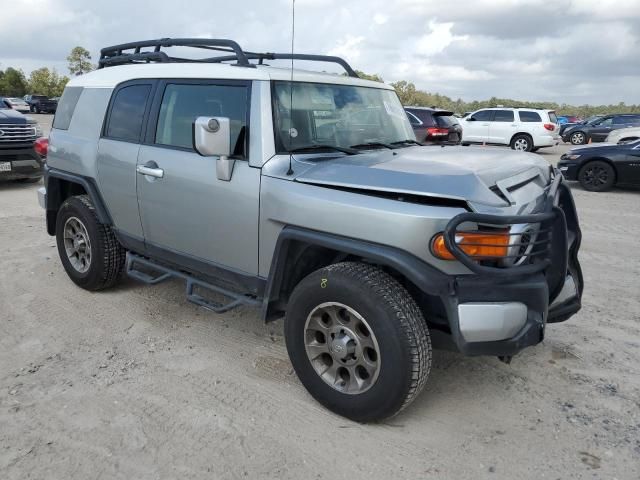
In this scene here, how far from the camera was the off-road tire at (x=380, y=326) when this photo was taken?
2.70 metres

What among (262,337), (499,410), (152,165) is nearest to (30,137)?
(152,165)

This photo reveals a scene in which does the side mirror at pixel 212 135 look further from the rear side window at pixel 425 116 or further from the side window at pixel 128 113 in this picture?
the rear side window at pixel 425 116

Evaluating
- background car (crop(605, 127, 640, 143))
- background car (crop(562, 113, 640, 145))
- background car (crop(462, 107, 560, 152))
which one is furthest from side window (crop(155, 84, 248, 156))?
background car (crop(562, 113, 640, 145))

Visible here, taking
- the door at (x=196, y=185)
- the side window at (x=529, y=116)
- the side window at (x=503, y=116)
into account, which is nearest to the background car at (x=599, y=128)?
the side window at (x=529, y=116)

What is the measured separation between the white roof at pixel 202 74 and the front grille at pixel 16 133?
606cm

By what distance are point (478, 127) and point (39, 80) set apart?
71.4m

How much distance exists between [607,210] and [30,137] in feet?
34.9

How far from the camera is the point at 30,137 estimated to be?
1016cm

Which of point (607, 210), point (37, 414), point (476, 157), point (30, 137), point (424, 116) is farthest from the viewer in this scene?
point (424, 116)

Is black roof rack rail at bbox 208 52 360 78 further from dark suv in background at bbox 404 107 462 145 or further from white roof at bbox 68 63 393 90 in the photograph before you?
dark suv in background at bbox 404 107 462 145

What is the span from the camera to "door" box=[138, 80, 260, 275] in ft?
11.0

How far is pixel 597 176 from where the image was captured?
11.5m

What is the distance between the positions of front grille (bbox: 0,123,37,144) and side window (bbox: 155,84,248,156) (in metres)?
7.45

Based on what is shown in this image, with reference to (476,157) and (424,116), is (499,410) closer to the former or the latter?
(476,157)
